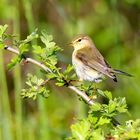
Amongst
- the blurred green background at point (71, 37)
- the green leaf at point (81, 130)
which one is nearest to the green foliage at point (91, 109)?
the green leaf at point (81, 130)

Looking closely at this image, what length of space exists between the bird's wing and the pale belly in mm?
28

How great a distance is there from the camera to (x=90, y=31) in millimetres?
7945

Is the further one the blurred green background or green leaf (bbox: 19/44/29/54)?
the blurred green background

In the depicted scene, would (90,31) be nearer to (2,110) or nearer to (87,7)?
(87,7)

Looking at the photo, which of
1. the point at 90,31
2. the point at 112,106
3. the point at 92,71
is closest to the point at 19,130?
the point at 92,71

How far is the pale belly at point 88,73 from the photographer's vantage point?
403cm

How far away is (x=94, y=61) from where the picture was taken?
13.6 ft

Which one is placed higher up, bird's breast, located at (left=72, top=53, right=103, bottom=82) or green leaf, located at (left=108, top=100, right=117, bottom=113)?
bird's breast, located at (left=72, top=53, right=103, bottom=82)

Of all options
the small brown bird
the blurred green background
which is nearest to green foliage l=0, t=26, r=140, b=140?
the small brown bird

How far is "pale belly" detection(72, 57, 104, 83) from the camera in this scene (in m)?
4.03

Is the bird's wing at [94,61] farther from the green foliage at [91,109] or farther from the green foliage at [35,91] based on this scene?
the green foliage at [35,91]

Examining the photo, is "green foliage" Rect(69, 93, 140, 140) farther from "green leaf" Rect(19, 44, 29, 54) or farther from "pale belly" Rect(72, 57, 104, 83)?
"pale belly" Rect(72, 57, 104, 83)

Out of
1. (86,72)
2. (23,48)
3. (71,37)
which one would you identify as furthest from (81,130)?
(71,37)

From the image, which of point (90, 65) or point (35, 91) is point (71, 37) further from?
point (35, 91)
